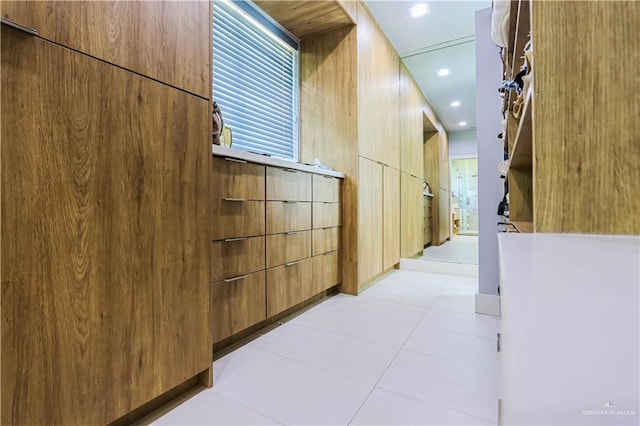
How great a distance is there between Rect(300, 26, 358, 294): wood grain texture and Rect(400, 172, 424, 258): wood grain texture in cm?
133

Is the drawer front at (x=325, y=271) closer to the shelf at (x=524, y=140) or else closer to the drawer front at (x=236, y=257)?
the drawer front at (x=236, y=257)

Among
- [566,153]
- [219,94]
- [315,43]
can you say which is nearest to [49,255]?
[566,153]

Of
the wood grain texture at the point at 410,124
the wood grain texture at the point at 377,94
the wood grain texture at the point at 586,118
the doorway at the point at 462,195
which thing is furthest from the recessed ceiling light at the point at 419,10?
the doorway at the point at 462,195

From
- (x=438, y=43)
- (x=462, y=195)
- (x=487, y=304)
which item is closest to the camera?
(x=487, y=304)

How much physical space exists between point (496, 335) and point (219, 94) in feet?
7.50

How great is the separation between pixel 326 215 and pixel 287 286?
0.67 meters

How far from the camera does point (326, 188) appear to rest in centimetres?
232

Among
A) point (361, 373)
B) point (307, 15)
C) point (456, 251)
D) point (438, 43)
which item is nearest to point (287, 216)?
point (361, 373)

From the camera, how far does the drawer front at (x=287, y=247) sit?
1.77 meters

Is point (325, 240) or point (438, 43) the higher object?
point (438, 43)

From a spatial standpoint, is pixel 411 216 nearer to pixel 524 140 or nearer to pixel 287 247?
pixel 287 247

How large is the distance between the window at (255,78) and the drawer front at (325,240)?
787 millimetres

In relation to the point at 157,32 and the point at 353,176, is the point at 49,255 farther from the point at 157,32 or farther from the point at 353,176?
the point at 353,176

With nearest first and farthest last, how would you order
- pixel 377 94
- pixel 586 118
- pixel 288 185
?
1. pixel 586 118
2. pixel 288 185
3. pixel 377 94
